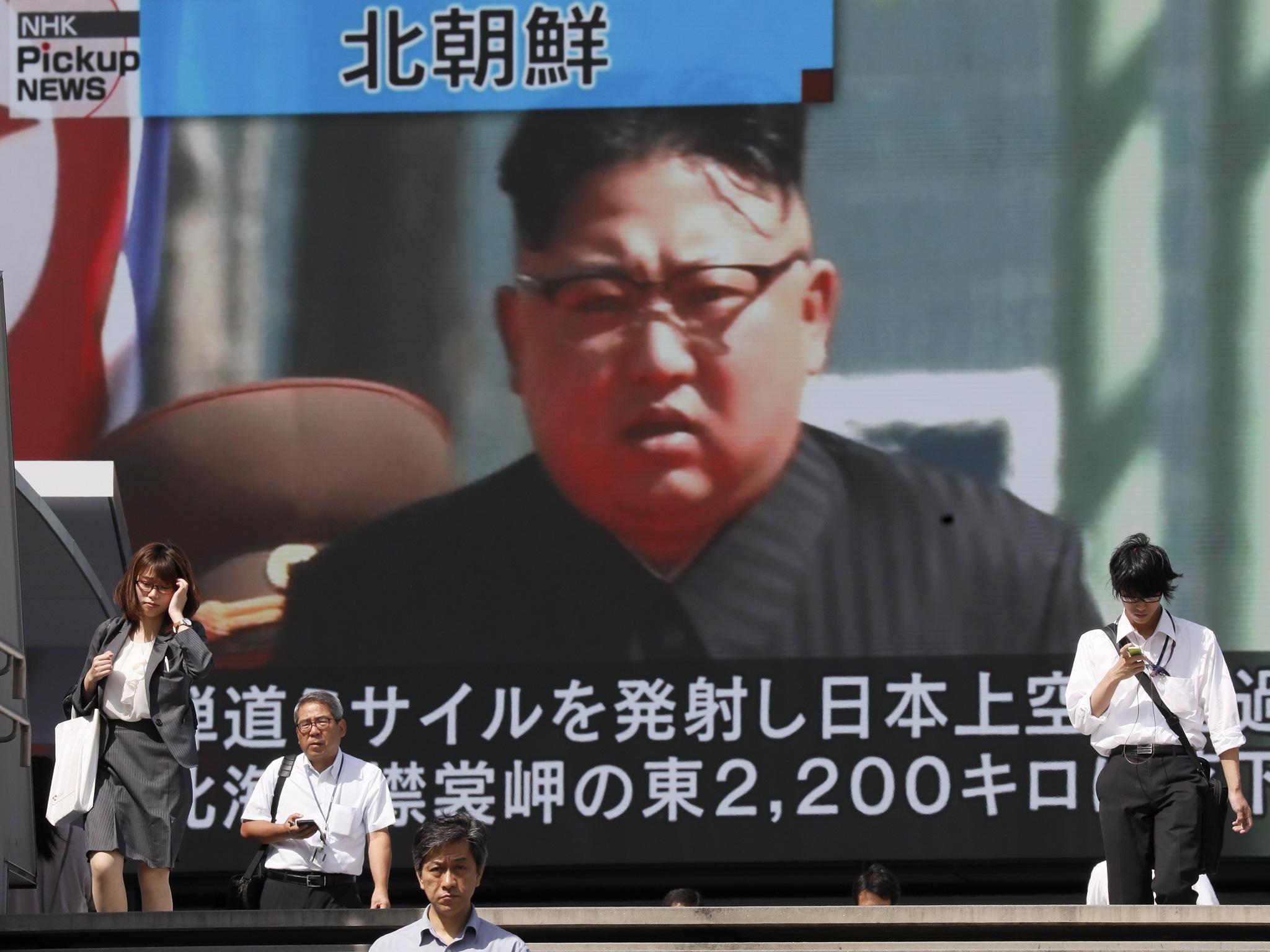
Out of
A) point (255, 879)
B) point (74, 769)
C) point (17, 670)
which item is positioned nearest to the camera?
point (74, 769)

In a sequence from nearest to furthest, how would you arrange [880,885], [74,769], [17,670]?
[74,769], [17,670], [880,885]

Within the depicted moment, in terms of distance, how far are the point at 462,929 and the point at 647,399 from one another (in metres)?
4.70

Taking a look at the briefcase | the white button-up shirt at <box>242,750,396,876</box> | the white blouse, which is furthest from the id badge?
the briefcase

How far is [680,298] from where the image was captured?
868 cm

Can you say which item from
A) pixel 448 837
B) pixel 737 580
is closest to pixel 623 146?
pixel 737 580

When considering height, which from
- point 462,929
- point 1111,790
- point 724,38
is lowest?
point 462,929

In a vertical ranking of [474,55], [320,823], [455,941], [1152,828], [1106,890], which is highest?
[474,55]

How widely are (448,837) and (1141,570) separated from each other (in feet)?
5.86

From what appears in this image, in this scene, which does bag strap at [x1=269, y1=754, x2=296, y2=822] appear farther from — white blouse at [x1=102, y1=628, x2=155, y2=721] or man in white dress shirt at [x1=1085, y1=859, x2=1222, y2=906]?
man in white dress shirt at [x1=1085, y1=859, x2=1222, y2=906]

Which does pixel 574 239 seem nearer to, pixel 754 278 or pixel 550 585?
pixel 754 278

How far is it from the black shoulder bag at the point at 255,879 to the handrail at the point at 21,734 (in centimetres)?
60

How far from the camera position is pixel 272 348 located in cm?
883

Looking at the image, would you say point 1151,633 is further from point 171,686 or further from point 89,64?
point 89,64

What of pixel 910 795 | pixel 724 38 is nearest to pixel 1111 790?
pixel 910 795
